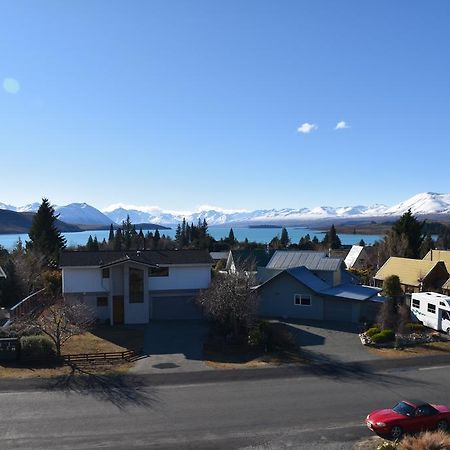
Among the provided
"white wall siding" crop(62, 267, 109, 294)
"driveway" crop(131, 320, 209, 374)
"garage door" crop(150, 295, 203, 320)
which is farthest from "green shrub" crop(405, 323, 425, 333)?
"white wall siding" crop(62, 267, 109, 294)

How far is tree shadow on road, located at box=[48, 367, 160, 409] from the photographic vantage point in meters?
21.2

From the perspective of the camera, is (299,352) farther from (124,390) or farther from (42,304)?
(42,304)

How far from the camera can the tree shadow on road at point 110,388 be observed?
835 inches

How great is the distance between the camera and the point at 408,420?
57.3 feet

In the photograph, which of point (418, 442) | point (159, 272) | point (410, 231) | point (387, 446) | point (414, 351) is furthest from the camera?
point (410, 231)

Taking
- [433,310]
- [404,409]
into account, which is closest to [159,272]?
[433,310]

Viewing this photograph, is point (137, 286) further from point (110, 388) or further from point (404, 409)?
point (404, 409)

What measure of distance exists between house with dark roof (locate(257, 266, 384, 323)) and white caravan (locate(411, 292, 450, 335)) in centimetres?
290

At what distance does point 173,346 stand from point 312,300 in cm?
1486

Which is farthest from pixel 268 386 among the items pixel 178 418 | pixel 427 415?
pixel 427 415

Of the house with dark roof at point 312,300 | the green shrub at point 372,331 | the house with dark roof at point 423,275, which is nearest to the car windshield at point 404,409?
the green shrub at point 372,331

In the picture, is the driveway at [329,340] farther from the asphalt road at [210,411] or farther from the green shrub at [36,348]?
the green shrub at [36,348]

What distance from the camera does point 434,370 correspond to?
2623 centimetres

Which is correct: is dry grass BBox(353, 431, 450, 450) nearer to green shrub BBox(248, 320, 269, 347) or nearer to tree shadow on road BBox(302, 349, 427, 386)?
tree shadow on road BBox(302, 349, 427, 386)
